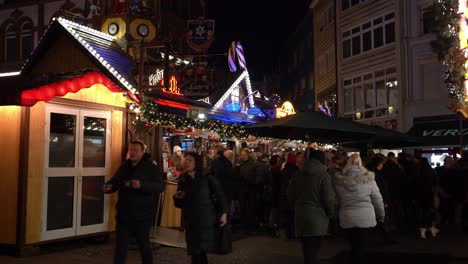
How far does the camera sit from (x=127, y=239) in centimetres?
645

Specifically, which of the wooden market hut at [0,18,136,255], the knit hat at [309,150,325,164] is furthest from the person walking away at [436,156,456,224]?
the wooden market hut at [0,18,136,255]

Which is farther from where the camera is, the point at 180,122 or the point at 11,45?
the point at 11,45

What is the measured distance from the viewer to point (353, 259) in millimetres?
7133

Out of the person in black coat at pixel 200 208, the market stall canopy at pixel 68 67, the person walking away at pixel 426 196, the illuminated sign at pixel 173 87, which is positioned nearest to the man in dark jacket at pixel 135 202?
the person in black coat at pixel 200 208

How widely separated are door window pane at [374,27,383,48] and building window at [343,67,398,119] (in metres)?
1.43

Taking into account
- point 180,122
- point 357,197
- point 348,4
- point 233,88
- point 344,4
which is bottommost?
point 357,197

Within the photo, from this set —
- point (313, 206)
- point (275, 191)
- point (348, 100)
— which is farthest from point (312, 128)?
point (348, 100)

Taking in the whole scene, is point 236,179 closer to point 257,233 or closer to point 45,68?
point 257,233

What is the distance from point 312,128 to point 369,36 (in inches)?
793

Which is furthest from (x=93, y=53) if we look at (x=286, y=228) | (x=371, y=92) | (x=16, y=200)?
(x=371, y=92)

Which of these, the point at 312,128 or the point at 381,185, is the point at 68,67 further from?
the point at 381,185

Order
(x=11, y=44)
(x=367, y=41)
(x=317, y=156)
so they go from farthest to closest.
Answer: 1. (x=367, y=41)
2. (x=11, y=44)
3. (x=317, y=156)

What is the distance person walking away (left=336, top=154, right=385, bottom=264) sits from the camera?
7.02 meters

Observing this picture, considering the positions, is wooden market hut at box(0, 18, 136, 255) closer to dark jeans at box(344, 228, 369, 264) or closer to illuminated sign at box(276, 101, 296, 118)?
dark jeans at box(344, 228, 369, 264)
